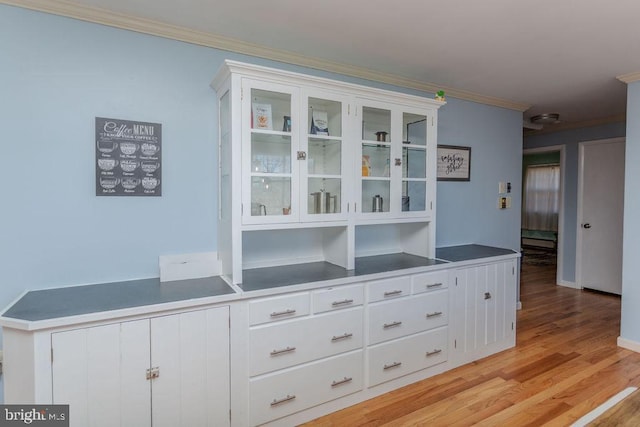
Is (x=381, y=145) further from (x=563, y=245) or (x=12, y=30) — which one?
(x=563, y=245)

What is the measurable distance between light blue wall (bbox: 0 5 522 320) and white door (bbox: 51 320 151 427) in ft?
1.86

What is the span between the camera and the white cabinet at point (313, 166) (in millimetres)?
2094

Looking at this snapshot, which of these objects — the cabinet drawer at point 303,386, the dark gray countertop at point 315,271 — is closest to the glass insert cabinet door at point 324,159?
the dark gray countertop at point 315,271

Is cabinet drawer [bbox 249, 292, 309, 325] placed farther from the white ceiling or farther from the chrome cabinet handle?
the white ceiling

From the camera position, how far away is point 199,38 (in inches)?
89.4

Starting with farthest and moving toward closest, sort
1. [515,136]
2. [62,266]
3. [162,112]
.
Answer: [515,136]
[162,112]
[62,266]

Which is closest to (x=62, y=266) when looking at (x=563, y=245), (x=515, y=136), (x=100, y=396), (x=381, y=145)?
(x=100, y=396)

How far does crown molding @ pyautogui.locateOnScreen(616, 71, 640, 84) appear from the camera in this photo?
9.48ft

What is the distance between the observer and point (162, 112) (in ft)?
7.26

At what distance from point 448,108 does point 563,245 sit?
318cm

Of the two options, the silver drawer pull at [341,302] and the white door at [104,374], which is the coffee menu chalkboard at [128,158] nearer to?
the white door at [104,374]

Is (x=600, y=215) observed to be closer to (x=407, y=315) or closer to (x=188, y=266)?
(x=407, y=315)

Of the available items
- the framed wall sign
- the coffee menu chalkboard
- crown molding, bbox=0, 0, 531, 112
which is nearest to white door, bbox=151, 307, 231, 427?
the coffee menu chalkboard

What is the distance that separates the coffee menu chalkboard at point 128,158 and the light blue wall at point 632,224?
373 cm
